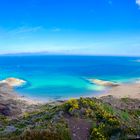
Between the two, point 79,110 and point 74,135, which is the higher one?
point 79,110

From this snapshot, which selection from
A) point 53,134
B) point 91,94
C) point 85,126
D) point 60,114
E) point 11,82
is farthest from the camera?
point 11,82

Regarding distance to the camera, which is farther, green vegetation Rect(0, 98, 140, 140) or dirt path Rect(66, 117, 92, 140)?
dirt path Rect(66, 117, 92, 140)

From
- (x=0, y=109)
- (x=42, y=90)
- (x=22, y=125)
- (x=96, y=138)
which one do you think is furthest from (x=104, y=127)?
(x=42, y=90)

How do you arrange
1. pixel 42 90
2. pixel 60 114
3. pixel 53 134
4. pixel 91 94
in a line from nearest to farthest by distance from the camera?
pixel 53 134, pixel 60 114, pixel 91 94, pixel 42 90

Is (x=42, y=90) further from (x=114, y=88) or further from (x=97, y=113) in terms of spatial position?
(x=97, y=113)

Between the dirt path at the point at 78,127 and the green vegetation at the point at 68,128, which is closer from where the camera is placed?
the green vegetation at the point at 68,128

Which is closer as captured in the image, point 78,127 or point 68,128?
point 68,128

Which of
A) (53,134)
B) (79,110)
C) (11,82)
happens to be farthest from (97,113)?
(11,82)

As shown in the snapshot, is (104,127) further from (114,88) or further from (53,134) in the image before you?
(114,88)

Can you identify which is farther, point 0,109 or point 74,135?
point 0,109
